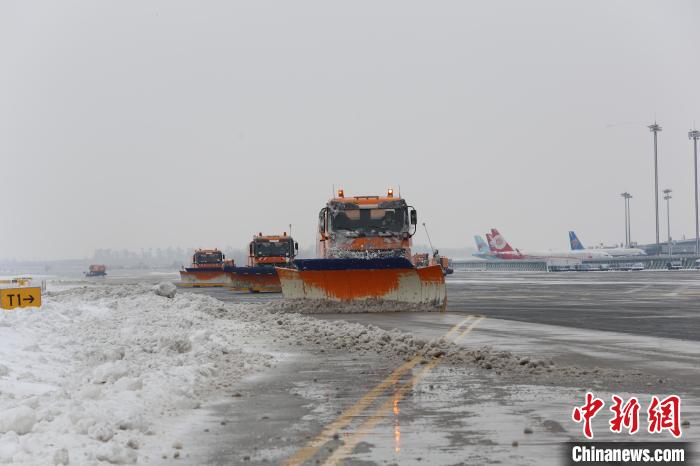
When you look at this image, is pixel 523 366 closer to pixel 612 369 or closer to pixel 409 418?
pixel 612 369

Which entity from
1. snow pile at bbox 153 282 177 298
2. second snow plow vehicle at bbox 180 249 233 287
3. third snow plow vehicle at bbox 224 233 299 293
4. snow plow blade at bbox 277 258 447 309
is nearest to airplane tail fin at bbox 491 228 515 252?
second snow plow vehicle at bbox 180 249 233 287

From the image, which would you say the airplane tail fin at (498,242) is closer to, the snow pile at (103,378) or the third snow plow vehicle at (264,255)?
the third snow plow vehicle at (264,255)

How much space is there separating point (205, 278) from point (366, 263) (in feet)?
107

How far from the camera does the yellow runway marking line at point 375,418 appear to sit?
21.1 ft

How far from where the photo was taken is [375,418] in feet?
25.9

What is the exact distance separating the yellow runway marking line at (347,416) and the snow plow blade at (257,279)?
26.0m

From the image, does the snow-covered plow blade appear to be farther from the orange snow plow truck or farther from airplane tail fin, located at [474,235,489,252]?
airplane tail fin, located at [474,235,489,252]

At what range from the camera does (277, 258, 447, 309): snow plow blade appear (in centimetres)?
2242

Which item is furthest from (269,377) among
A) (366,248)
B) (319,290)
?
(366,248)

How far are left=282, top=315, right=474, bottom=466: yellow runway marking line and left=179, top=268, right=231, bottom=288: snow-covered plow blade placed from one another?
40690 millimetres

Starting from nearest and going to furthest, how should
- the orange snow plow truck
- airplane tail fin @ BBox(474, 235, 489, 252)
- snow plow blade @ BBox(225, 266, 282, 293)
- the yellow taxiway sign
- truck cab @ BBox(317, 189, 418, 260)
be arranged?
the yellow taxiway sign
the orange snow plow truck
truck cab @ BBox(317, 189, 418, 260)
snow plow blade @ BBox(225, 266, 282, 293)
airplane tail fin @ BBox(474, 235, 489, 252)

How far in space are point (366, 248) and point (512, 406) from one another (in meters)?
16.1

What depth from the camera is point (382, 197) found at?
25.2m

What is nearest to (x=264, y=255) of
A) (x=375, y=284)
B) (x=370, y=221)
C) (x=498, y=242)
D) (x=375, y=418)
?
(x=370, y=221)
